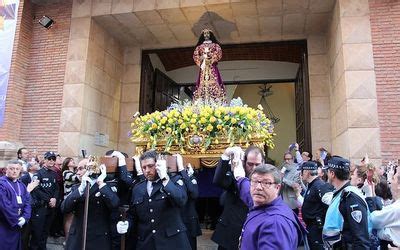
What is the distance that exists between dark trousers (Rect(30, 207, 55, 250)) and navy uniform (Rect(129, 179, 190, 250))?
246 cm

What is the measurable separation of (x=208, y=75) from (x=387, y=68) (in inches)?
133

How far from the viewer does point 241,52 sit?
10.6 meters

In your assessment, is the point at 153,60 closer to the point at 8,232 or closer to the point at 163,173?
the point at 8,232

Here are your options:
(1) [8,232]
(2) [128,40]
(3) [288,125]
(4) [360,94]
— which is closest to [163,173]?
(1) [8,232]

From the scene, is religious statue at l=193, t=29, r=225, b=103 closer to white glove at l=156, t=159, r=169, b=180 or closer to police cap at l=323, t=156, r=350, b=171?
white glove at l=156, t=159, r=169, b=180

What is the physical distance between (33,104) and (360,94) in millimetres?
7100

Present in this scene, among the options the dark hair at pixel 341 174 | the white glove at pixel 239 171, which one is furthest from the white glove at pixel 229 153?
the dark hair at pixel 341 174

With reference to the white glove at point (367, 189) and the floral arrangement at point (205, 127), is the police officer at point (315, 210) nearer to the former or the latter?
the white glove at point (367, 189)

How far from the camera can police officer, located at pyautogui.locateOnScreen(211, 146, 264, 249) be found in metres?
2.96

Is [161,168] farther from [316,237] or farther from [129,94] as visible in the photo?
[129,94]

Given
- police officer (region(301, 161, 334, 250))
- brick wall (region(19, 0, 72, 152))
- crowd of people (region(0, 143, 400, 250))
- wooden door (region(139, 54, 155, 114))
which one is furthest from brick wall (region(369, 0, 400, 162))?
brick wall (region(19, 0, 72, 152))

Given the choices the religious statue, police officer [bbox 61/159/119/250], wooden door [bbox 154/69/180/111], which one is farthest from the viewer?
wooden door [bbox 154/69/180/111]

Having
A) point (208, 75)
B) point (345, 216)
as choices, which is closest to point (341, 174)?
point (345, 216)

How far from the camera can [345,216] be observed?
9.21 ft
